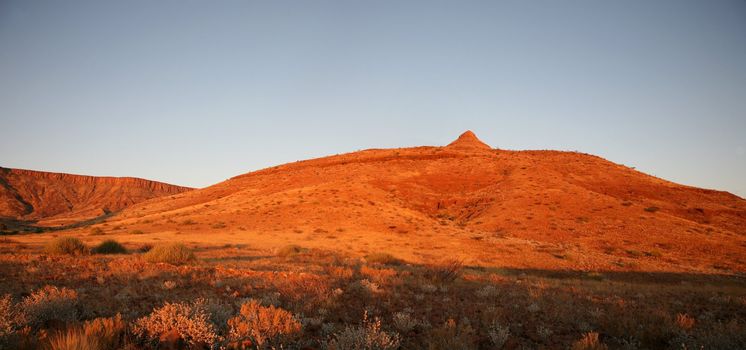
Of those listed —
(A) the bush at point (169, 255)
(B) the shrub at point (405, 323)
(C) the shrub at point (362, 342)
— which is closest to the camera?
(C) the shrub at point (362, 342)

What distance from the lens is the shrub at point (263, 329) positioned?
4.82 metres

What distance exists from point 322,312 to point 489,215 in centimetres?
2970

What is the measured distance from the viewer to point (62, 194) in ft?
324

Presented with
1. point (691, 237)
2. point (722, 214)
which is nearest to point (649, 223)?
point (691, 237)

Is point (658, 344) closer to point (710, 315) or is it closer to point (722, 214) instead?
point (710, 315)

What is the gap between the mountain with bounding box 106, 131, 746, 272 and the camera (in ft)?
72.0

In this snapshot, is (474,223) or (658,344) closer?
(658,344)

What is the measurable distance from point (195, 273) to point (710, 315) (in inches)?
486

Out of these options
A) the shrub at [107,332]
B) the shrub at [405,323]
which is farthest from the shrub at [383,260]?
the shrub at [107,332]

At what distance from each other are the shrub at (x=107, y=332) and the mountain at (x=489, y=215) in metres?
15.7

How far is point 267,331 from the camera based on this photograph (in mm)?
5074

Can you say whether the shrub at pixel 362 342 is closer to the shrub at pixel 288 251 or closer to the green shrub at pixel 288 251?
the shrub at pixel 288 251

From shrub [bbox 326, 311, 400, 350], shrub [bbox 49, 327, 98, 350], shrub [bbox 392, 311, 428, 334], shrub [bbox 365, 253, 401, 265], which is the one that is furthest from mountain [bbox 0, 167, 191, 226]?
shrub [bbox 326, 311, 400, 350]

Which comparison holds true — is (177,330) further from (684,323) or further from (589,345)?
(684,323)
